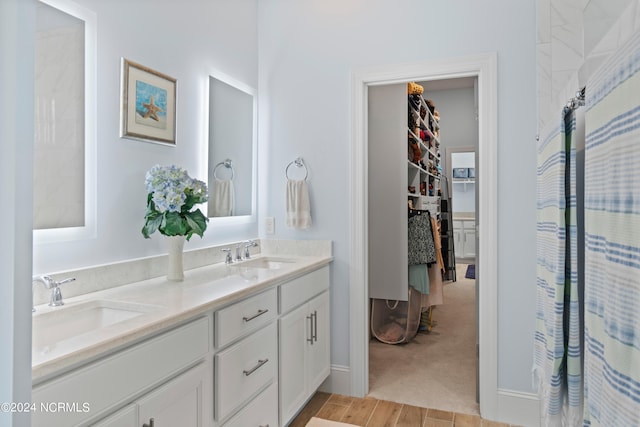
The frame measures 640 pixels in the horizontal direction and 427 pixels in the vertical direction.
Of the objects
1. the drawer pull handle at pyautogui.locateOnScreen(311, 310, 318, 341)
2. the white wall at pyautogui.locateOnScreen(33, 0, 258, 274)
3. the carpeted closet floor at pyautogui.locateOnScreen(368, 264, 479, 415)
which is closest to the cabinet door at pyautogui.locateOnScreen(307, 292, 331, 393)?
the drawer pull handle at pyautogui.locateOnScreen(311, 310, 318, 341)

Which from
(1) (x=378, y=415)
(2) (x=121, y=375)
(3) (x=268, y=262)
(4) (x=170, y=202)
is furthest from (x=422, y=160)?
(2) (x=121, y=375)

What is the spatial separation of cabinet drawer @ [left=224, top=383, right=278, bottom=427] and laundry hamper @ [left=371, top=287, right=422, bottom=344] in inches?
72.9

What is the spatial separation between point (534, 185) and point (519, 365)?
3.34ft

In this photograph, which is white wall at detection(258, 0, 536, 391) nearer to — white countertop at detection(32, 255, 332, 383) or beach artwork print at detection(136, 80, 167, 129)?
white countertop at detection(32, 255, 332, 383)

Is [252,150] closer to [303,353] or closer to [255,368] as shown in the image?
[303,353]

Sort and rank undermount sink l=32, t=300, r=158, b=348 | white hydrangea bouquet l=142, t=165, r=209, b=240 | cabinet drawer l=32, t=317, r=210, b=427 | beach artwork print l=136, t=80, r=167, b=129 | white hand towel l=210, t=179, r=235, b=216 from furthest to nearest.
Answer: white hand towel l=210, t=179, r=235, b=216 → beach artwork print l=136, t=80, r=167, b=129 → white hydrangea bouquet l=142, t=165, r=209, b=240 → undermount sink l=32, t=300, r=158, b=348 → cabinet drawer l=32, t=317, r=210, b=427

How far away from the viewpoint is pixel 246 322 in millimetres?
1795

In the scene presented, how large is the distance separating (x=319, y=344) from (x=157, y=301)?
1277 millimetres

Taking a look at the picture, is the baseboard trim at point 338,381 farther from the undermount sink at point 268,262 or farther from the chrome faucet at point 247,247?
the chrome faucet at point 247,247

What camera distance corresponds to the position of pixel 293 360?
2.23 meters

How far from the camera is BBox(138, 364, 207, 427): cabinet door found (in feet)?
4.16

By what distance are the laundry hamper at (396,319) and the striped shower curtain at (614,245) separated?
302 centimetres

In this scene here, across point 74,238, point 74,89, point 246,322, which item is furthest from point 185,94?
point 246,322

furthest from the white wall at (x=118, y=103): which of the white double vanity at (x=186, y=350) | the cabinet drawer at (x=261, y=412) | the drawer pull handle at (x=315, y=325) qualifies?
the cabinet drawer at (x=261, y=412)
